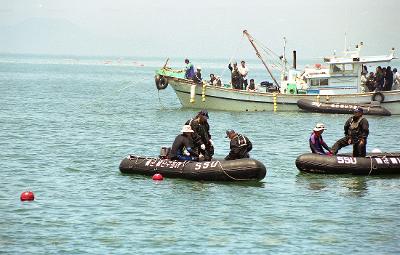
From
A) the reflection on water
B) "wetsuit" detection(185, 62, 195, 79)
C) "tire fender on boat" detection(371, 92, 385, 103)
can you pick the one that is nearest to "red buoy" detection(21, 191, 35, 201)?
the reflection on water

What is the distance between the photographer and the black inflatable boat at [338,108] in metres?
45.8

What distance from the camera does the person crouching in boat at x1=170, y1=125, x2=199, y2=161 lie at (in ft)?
80.7

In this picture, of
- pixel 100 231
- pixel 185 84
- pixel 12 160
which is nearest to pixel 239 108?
pixel 185 84

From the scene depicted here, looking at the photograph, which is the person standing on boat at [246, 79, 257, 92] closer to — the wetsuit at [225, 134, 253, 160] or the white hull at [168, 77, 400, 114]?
the white hull at [168, 77, 400, 114]

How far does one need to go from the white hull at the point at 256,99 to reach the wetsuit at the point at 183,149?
902 inches

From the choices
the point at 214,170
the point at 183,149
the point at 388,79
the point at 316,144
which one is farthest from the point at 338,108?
the point at 214,170

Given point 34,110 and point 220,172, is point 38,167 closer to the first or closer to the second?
point 220,172

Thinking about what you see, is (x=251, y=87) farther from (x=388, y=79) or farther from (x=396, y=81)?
(x=396, y=81)

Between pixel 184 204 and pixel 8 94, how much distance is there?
54.8m

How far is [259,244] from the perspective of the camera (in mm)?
18547

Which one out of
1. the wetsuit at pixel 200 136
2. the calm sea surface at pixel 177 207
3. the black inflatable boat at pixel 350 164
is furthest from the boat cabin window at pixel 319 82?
the wetsuit at pixel 200 136

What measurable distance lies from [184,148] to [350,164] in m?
4.92

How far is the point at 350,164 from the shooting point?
25.6 m

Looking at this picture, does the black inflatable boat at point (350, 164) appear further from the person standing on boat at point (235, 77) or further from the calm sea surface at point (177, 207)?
the person standing on boat at point (235, 77)
